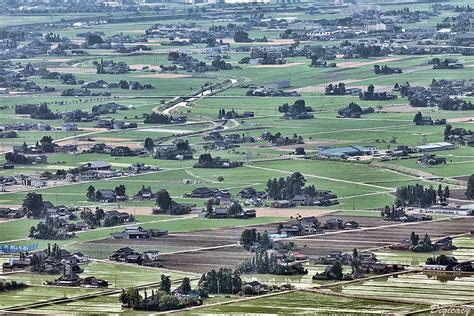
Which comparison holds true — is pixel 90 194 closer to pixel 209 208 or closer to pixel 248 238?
pixel 209 208

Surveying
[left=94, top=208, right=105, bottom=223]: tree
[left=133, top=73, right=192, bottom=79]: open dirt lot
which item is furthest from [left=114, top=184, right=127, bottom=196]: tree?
[left=133, top=73, right=192, bottom=79]: open dirt lot

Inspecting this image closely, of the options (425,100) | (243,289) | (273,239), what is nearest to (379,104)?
(425,100)

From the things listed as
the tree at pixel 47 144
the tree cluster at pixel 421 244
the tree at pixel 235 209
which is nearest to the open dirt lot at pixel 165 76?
the tree at pixel 47 144

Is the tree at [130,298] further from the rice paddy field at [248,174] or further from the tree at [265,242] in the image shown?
the tree at [265,242]

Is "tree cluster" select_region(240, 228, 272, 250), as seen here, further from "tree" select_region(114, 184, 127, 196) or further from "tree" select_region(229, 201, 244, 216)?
"tree" select_region(114, 184, 127, 196)

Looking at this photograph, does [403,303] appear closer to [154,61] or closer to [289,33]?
[154,61]

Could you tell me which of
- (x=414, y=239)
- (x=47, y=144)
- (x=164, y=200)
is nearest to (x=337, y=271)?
(x=414, y=239)
